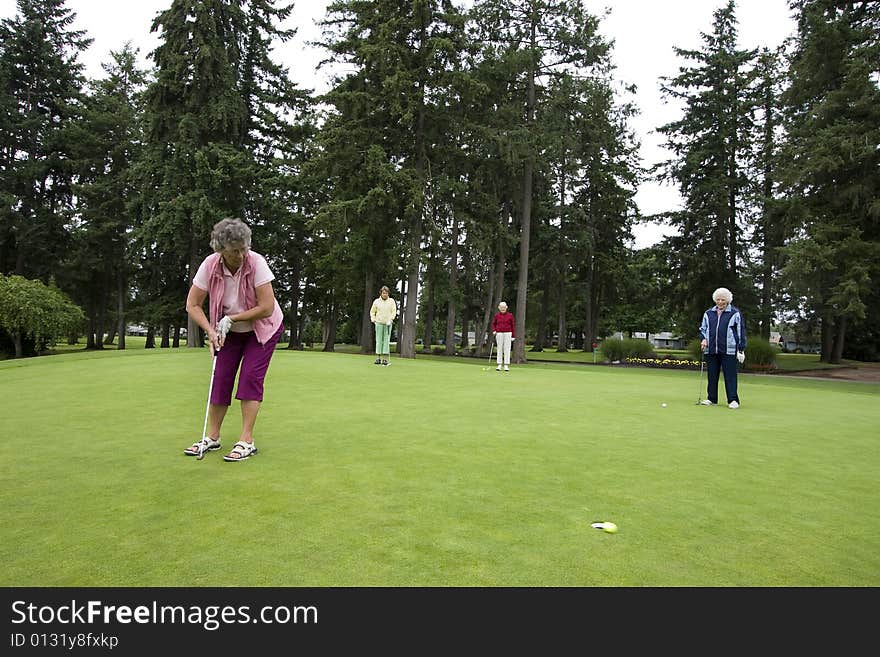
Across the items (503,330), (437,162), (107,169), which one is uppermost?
(107,169)

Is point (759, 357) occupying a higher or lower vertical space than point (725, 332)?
lower

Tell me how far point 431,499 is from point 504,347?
1385 cm

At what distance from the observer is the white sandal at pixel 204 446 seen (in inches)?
199

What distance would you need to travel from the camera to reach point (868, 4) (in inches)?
992

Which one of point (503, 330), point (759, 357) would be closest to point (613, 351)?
point (759, 357)

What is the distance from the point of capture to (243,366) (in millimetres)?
5258

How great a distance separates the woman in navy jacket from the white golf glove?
833 centimetres

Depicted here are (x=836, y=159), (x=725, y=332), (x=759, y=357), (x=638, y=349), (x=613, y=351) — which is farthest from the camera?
(x=613, y=351)

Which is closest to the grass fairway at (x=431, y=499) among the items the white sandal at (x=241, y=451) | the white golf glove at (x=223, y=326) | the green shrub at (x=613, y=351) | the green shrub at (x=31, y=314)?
the white sandal at (x=241, y=451)

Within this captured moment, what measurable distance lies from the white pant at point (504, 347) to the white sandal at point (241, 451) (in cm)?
1254

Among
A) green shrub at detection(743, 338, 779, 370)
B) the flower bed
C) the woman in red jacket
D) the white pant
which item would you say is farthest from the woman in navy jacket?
green shrub at detection(743, 338, 779, 370)

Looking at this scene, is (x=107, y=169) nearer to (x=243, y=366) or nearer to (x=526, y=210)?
(x=526, y=210)

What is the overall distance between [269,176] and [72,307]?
14146 mm

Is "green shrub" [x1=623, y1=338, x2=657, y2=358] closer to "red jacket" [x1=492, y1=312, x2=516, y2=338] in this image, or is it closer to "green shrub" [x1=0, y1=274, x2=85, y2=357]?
"red jacket" [x1=492, y1=312, x2=516, y2=338]
